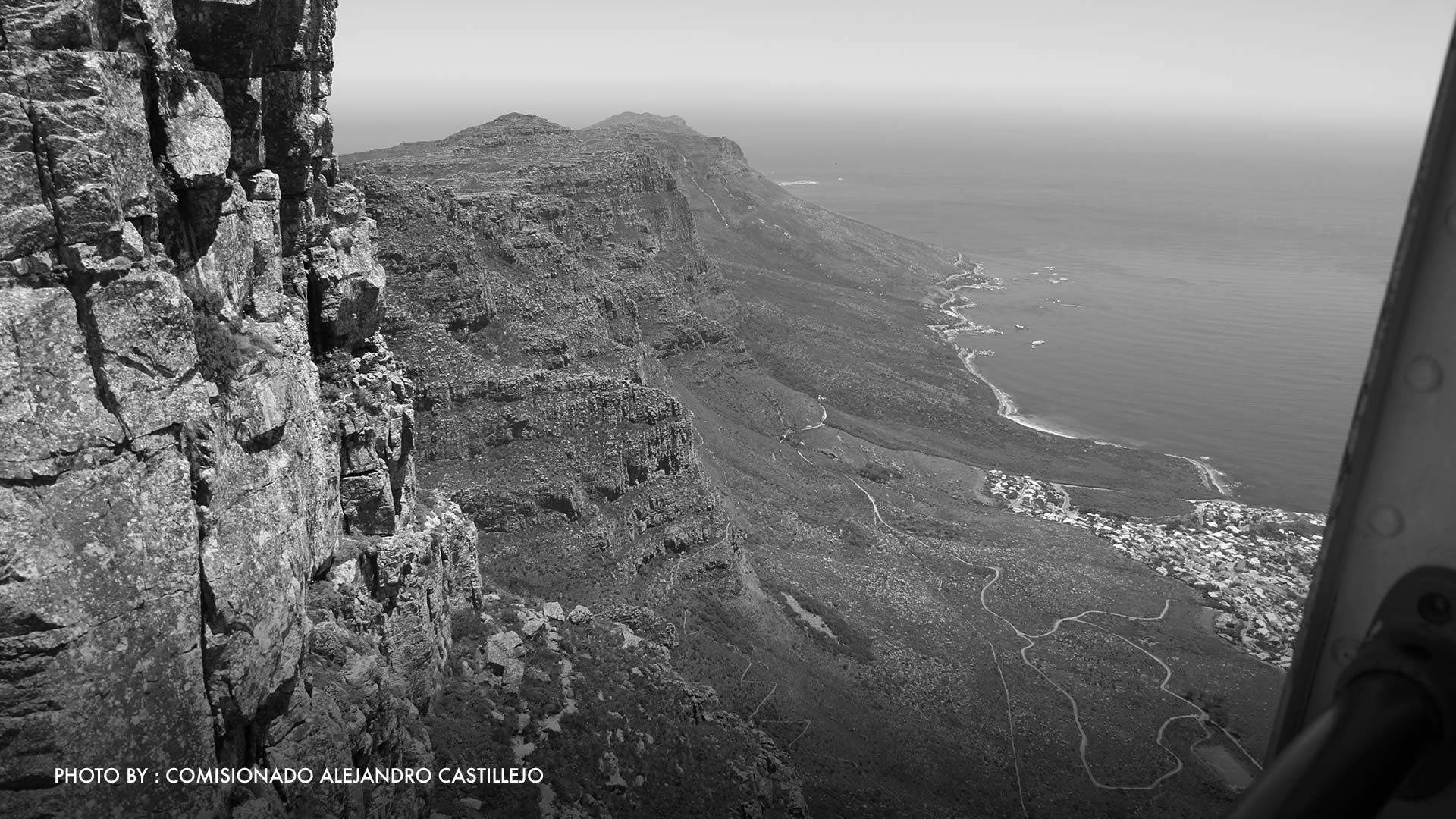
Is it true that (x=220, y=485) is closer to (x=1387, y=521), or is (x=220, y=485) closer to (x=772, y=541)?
(x=1387, y=521)

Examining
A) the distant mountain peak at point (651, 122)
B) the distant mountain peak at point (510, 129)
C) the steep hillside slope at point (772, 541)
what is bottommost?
the steep hillside slope at point (772, 541)

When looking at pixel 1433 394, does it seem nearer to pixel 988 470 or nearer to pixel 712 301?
pixel 988 470

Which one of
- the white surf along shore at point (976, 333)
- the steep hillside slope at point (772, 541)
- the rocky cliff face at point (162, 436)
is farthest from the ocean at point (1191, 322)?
the rocky cliff face at point (162, 436)

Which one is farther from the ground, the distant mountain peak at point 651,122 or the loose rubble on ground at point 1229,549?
the distant mountain peak at point 651,122

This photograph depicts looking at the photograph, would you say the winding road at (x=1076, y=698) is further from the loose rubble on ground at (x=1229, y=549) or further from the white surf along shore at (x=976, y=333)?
the white surf along shore at (x=976, y=333)

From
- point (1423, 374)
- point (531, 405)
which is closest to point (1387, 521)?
point (1423, 374)

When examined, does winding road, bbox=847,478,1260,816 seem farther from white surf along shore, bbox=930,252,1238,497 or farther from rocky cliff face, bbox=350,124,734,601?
white surf along shore, bbox=930,252,1238,497

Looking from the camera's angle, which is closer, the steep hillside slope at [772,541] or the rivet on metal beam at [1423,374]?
the rivet on metal beam at [1423,374]

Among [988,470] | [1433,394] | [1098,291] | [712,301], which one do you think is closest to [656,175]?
[712,301]
